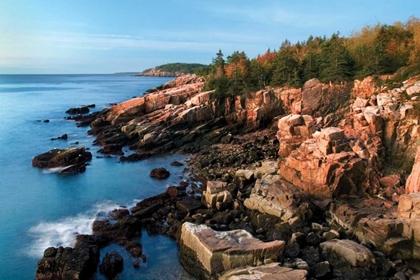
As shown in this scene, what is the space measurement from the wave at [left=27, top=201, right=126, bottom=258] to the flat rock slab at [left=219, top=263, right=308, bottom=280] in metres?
11.8

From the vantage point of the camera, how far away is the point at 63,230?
25.6 metres

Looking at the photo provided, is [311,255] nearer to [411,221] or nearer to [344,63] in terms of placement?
[411,221]

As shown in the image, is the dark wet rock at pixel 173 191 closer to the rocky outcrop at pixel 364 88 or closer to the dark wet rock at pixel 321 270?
the dark wet rock at pixel 321 270

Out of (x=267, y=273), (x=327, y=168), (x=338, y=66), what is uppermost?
(x=338, y=66)

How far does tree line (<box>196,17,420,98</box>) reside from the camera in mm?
40906

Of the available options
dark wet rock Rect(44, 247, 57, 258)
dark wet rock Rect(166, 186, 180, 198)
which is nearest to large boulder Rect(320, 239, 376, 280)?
dark wet rock Rect(166, 186, 180, 198)

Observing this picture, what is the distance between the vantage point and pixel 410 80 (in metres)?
32.7

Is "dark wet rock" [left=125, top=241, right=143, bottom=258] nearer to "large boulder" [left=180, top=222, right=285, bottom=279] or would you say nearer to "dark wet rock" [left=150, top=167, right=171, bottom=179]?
"large boulder" [left=180, top=222, right=285, bottom=279]

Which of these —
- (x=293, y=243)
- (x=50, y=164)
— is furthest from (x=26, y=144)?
(x=293, y=243)

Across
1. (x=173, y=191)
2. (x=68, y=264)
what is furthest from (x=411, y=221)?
(x=68, y=264)

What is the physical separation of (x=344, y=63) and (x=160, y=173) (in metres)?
26.7

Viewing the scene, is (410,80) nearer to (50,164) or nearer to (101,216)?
(101,216)

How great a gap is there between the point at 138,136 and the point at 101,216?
23.0 meters

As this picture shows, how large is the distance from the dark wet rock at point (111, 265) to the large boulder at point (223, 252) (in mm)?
3903
